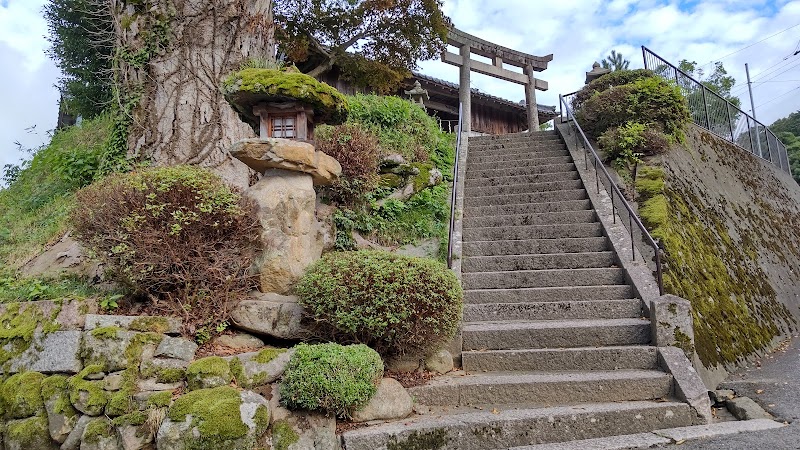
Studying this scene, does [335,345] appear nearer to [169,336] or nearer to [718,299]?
[169,336]

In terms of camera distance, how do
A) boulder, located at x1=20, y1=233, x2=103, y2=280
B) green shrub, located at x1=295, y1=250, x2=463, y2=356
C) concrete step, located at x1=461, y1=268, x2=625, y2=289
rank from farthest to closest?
concrete step, located at x1=461, y1=268, x2=625, y2=289 < boulder, located at x1=20, y1=233, x2=103, y2=280 < green shrub, located at x1=295, y1=250, x2=463, y2=356

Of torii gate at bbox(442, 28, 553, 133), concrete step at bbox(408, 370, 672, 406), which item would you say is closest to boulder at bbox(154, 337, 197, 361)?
concrete step at bbox(408, 370, 672, 406)

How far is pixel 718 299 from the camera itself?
6.50 m

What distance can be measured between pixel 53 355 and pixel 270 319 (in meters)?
1.56

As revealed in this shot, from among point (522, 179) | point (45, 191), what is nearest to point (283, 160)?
point (522, 179)

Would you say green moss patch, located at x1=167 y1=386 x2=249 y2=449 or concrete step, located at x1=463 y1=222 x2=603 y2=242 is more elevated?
concrete step, located at x1=463 y1=222 x2=603 y2=242

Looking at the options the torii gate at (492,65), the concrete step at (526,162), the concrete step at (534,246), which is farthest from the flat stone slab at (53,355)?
the torii gate at (492,65)

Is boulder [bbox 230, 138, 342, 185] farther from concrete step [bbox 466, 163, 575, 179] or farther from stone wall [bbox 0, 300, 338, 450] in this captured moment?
concrete step [bbox 466, 163, 575, 179]

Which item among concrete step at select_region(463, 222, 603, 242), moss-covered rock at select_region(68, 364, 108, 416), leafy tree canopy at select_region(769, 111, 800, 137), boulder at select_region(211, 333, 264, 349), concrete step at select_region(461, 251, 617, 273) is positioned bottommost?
moss-covered rock at select_region(68, 364, 108, 416)

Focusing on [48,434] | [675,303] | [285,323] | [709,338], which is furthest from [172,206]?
[709,338]

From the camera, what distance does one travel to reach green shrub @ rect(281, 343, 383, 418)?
3.38 metres

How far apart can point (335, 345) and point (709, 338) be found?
448 centimetres

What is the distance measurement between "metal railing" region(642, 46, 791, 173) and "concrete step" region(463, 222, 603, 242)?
255 inches

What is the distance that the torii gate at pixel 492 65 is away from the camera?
655 inches
